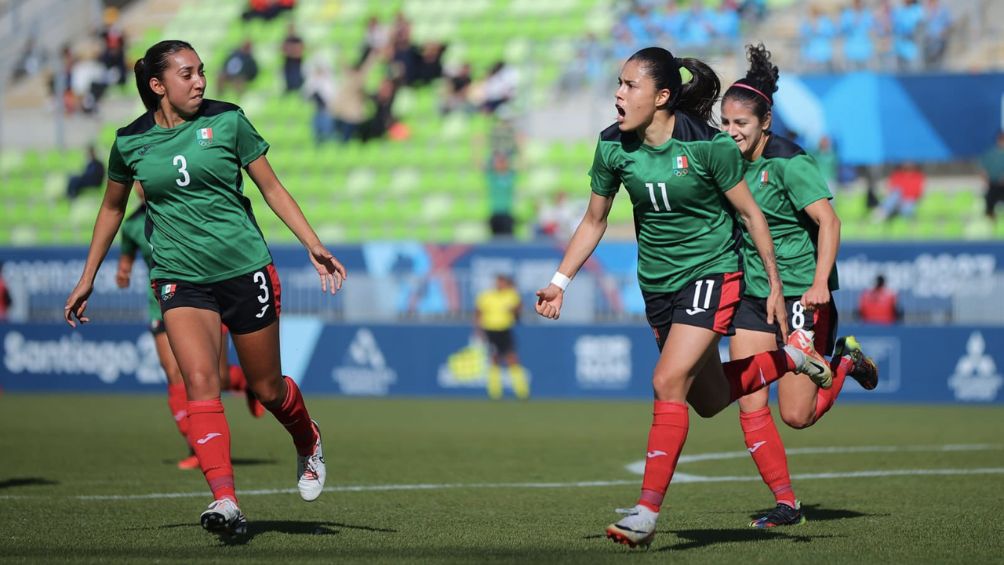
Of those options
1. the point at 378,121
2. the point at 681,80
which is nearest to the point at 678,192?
the point at 681,80

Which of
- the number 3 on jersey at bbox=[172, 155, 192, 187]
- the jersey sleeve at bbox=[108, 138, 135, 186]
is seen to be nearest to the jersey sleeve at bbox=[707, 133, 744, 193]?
the number 3 on jersey at bbox=[172, 155, 192, 187]

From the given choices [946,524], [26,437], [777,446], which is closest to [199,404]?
[777,446]

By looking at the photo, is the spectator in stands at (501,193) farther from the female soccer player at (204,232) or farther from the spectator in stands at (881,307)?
the female soccer player at (204,232)

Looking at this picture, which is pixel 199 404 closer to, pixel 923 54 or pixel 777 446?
pixel 777 446

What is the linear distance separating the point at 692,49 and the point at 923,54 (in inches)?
144

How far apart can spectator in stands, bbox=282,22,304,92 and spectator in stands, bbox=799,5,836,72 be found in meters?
9.81

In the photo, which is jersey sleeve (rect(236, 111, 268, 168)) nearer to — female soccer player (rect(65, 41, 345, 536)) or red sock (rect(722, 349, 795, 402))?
female soccer player (rect(65, 41, 345, 536))

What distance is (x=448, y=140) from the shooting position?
1061 inches

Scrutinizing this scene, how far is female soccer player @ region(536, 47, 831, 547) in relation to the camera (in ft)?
22.1

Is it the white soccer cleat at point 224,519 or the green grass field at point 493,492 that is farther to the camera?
the green grass field at point 493,492

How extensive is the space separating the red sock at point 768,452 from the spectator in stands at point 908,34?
16.4 m

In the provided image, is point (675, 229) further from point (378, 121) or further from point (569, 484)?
point (378, 121)

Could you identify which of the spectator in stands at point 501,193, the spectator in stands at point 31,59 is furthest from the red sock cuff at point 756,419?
the spectator in stands at point 31,59

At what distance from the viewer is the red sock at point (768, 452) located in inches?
306
